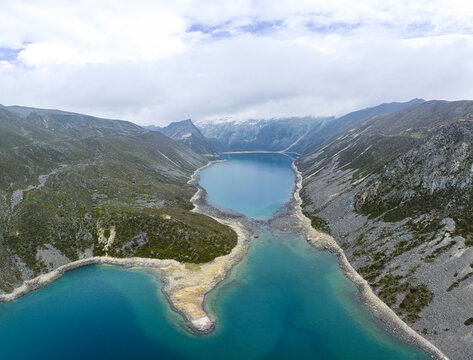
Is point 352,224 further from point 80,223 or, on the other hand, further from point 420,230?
point 80,223

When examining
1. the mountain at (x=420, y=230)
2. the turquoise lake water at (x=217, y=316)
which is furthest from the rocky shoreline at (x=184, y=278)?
the mountain at (x=420, y=230)

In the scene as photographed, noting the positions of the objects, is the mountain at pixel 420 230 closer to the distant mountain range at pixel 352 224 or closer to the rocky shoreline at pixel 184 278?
the distant mountain range at pixel 352 224

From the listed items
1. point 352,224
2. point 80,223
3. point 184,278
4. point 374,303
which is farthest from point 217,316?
point 80,223

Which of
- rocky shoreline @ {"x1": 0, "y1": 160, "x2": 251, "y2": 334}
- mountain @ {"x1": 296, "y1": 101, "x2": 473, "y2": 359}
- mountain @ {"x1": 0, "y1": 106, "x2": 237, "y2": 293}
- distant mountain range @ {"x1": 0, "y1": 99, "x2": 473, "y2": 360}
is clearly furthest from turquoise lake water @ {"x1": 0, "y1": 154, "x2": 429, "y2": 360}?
mountain @ {"x1": 0, "y1": 106, "x2": 237, "y2": 293}

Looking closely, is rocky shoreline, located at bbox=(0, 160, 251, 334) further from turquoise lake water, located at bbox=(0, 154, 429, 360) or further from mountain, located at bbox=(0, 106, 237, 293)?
mountain, located at bbox=(0, 106, 237, 293)

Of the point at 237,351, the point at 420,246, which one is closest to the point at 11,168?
the point at 237,351

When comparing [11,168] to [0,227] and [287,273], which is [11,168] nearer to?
[0,227]
